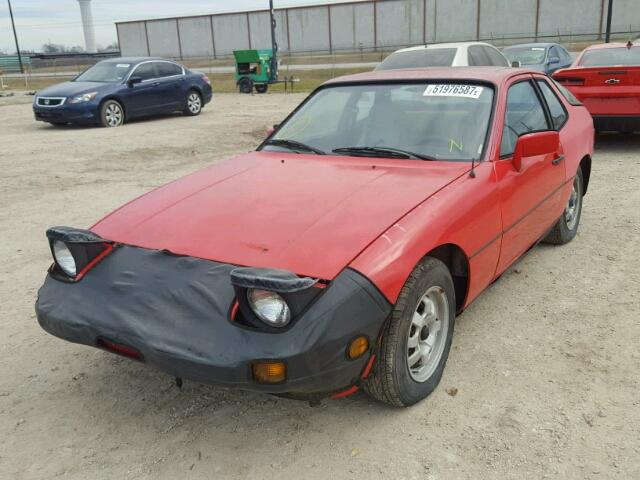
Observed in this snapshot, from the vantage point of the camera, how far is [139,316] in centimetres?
251

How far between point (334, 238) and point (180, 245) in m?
0.72

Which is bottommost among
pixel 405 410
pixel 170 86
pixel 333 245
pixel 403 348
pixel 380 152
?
pixel 405 410

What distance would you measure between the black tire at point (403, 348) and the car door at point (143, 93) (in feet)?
40.3

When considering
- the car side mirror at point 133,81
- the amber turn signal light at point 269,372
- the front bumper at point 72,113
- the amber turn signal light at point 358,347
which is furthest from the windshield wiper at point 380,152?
the car side mirror at point 133,81

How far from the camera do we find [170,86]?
1459 centimetres

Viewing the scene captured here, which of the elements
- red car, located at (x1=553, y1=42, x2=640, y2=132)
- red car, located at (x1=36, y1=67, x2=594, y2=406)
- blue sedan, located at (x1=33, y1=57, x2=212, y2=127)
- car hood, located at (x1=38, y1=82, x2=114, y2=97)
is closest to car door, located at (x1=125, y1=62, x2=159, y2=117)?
blue sedan, located at (x1=33, y1=57, x2=212, y2=127)

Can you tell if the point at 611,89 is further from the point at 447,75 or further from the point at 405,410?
the point at 405,410

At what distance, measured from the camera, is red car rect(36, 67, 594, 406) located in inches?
91.4

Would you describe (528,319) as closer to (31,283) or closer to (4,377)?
(4,377)

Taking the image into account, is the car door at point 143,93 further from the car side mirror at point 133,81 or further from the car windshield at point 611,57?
the car windshield at point 611,57

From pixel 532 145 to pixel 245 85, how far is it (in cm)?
2048

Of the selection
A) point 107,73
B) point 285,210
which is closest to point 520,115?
point 285,210

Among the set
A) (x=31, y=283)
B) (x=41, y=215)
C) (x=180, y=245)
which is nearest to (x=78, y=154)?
(x=41, y=215)

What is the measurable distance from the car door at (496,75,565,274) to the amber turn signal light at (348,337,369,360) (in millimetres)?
1431
